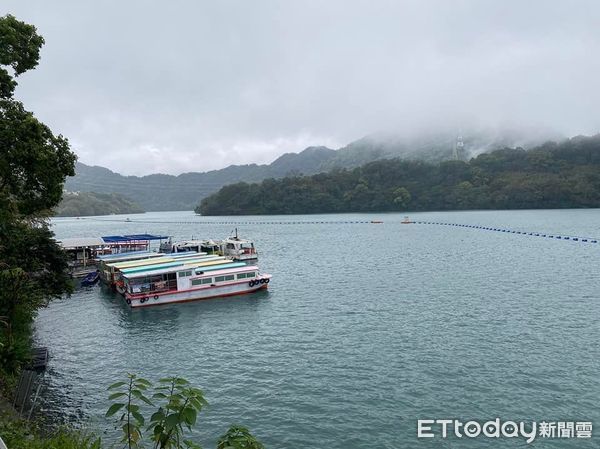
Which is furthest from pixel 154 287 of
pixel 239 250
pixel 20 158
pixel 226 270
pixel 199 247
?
pixel 20 158

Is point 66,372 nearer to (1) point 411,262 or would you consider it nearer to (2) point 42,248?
(2) point 42,248

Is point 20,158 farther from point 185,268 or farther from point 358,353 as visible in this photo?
point 185,268

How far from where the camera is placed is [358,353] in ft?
118

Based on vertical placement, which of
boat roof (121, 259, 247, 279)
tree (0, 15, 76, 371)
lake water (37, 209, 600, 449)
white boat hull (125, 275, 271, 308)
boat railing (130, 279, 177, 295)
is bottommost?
lake water (37, 209, 600, 449)

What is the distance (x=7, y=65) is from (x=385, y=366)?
3073 cm

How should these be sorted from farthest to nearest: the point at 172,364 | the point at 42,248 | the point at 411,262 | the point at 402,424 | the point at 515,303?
the point at 411,262 < the point at 515,303 < the point at 42,248 < the point at 172,364 < the point at 402,424

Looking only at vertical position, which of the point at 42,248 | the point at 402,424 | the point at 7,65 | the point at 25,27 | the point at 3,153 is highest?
the point at 25,27

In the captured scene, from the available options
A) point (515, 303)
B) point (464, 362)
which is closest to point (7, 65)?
point (464, 362)

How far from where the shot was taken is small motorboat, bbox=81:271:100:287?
75.5 m

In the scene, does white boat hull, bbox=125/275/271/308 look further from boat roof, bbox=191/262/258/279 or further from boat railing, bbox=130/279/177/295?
boat roof, bbox=191/262/258/279

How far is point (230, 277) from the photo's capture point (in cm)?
6131

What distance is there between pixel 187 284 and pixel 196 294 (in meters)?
1.81

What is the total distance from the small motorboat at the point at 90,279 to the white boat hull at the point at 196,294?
1964cm

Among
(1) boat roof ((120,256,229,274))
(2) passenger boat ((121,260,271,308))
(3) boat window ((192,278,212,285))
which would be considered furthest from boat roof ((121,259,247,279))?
(3) boat window ((192,278,212,285))
